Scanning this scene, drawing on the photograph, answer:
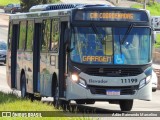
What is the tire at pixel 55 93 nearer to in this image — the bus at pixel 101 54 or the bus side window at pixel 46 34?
the bus at pixel 101 54

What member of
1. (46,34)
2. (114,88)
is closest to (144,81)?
(114,88)

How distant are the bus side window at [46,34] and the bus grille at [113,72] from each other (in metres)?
2.46

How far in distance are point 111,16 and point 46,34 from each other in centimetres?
262

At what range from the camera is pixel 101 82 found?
794 inches

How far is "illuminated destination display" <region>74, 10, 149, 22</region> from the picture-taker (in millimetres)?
20484

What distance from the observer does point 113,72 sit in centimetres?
2030

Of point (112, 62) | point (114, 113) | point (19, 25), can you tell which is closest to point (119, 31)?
point (112, 62)

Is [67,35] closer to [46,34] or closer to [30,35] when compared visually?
[46,34]

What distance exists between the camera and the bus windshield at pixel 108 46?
20.3m

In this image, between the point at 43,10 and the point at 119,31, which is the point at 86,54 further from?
the point at 43,10

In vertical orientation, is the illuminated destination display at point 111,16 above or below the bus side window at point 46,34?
above

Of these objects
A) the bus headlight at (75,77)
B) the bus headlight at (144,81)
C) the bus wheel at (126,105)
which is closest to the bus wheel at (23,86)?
the bus wheel at (126,105)

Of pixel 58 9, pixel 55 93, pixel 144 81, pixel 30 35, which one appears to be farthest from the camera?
pixel 30 35

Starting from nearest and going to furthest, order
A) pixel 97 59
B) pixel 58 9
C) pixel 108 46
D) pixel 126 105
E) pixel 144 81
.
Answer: pixel 97 59 → pixel 108 46 → pixel 144 81 → pixel 126 105 → pixel 58 9
